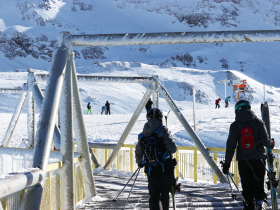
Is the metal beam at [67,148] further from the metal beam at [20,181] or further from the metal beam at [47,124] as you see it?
the metal beam at [20,181]

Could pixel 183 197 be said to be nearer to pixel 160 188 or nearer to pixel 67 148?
pixel 160 188

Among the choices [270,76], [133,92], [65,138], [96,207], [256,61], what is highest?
[256,61]

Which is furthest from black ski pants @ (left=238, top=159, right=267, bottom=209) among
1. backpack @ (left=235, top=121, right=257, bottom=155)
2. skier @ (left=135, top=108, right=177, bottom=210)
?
skier @ (left=135, top=108, right=177, bottom=210)

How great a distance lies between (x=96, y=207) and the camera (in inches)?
189

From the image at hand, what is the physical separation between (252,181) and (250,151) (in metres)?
0.40

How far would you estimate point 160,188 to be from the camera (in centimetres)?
364

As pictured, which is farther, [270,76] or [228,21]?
[228,21]

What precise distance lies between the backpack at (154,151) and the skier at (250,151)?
0.88 meters

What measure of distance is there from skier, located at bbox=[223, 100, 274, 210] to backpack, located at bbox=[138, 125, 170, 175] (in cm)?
88

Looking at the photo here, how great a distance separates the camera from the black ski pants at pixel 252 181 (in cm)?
363

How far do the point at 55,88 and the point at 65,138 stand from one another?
0.82 metres

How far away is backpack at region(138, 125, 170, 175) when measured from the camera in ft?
11.8

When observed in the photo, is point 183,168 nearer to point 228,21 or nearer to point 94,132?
point 94,132

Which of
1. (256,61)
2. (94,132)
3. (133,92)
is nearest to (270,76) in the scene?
(256,61)
